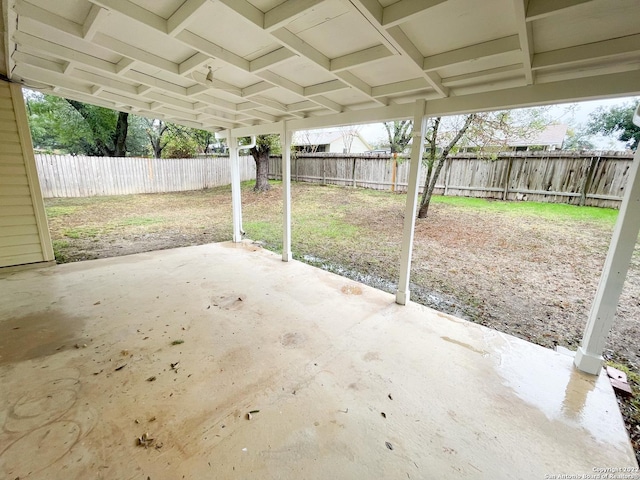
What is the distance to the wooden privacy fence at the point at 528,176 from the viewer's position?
530 cm

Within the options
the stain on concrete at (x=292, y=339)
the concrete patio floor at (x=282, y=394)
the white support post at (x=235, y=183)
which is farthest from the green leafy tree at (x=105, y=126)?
the stain on concrete at (x=292, y=339)

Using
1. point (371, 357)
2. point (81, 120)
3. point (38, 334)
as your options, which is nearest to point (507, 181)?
point (371, 357)

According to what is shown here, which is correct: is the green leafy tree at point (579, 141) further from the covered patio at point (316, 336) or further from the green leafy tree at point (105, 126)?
the green leafy tree at point (105, 126)

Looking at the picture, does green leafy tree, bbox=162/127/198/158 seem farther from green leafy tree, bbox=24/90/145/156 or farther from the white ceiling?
the white ceiling

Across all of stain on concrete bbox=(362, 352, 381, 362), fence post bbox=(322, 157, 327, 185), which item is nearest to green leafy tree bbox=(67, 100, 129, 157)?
fence post bbox=(322, 157, 327, 185)

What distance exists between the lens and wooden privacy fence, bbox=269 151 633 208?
530cm

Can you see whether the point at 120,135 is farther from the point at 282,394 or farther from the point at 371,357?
the point at 371,357

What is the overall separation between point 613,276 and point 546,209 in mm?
4850

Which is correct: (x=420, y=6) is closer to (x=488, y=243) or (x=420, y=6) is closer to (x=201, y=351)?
(x=201, y=351)

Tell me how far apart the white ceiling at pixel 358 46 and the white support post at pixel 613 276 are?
726mm

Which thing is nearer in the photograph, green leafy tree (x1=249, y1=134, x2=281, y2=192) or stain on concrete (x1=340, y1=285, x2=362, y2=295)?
stain on concrete (x1=340, y1=285, x2=362, y2=295)

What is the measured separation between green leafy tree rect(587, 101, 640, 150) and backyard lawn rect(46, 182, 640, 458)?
440 inches

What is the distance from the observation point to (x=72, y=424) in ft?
5.31

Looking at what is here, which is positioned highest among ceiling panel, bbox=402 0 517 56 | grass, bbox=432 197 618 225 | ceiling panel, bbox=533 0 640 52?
ceiling panel, bbox=402 0 517 56
